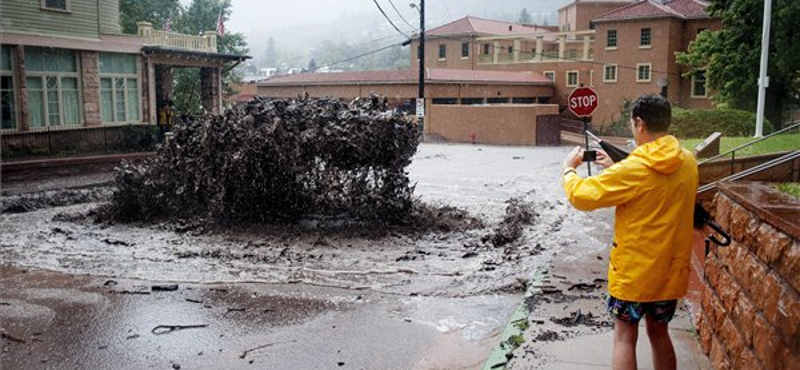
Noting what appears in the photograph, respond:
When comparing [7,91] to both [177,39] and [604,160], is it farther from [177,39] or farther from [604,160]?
[604,160]

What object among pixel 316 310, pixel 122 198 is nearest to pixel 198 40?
pixel 122 198

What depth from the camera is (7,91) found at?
67.1 feet

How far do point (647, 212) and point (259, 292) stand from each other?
17.4ft

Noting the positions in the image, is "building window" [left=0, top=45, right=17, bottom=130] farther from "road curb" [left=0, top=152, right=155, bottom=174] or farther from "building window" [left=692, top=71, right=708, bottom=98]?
"building window" [left=692, top=71, right=708, bottom=98]

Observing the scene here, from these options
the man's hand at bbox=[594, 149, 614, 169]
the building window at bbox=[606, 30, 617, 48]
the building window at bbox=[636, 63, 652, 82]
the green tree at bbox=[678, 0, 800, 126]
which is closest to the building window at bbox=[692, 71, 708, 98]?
the building window at bbox=[636, 63, 652, 82]

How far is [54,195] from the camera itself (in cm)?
1569

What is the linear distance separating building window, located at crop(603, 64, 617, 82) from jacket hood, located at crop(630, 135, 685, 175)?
155ft

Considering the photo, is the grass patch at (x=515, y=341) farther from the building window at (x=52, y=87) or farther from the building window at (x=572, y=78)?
the building window at (x=572, y=78)

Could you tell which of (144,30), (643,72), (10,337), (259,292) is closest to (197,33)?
(144,30)

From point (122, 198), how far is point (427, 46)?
5534 cm

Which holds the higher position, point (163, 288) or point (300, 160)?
point (300, 160)

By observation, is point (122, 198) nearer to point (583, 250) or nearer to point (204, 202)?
point (204, 202)

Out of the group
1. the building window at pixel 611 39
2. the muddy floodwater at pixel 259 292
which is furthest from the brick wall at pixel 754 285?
the building window at pixel 611 39

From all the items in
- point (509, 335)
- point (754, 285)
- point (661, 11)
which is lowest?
point (509, 335)
